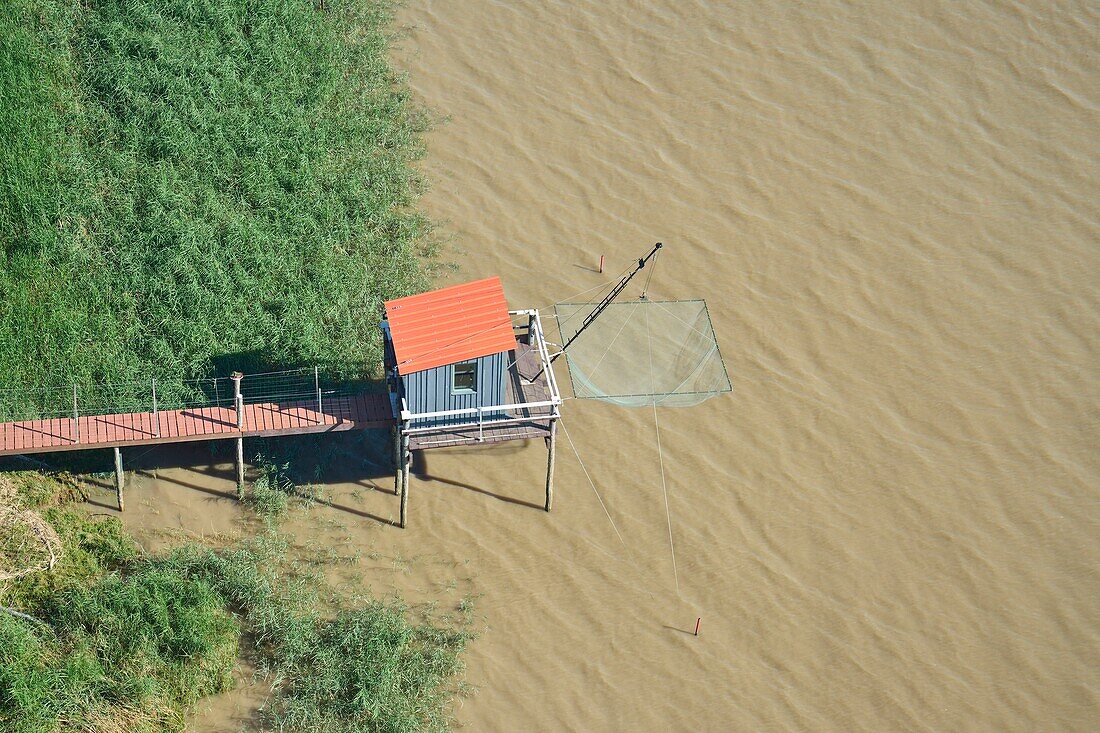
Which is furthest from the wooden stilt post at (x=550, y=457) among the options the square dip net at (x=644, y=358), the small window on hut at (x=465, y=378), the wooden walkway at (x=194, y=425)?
the wooden walkway at (x=194, y=425)

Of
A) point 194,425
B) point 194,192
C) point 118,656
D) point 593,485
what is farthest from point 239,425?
point 593,485

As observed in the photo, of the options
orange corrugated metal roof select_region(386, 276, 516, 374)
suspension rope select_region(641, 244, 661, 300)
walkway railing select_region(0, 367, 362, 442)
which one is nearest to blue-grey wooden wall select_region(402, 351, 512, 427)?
orange corrugated metal roof select_region(386, 276, 516, 374)

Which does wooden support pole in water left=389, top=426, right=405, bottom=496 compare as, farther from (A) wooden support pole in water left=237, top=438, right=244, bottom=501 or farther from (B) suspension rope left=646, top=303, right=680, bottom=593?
(B) suspension rope left=646, top=303, right=680, bottom=593

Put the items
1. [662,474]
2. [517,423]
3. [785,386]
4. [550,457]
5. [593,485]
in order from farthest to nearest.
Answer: [785,386] → [662,474] → [593,485] → [550,457] → [517,423]

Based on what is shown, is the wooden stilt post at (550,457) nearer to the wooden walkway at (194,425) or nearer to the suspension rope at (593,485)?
the suspension rope at (593,485)

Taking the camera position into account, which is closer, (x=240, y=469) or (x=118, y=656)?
(x=118, y=656)

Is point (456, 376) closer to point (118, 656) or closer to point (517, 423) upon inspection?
point (517, 423)
